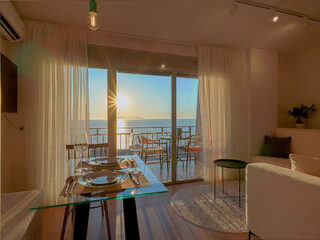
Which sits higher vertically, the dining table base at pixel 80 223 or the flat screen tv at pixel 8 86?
the flat screen tv at pixel 8 86

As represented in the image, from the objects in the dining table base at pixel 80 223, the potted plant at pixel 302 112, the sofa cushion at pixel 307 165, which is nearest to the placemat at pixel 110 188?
the dining table base at pixel 80 223

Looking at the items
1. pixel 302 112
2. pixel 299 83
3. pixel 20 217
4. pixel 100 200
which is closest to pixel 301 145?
pixel 302 112

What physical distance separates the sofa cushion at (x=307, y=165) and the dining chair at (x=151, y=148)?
95.1 inches

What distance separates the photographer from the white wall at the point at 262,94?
320 cm

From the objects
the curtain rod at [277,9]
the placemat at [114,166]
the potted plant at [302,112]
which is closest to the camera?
the placemat at [114,166]

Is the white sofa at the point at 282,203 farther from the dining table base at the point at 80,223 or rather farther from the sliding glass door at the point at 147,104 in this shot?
the sliding glass door at the point at 147,104

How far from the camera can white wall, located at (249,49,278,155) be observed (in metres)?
3.20

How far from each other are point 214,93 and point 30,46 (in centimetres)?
292

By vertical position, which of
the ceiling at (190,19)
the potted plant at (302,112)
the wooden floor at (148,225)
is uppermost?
the ceiling at (190,19)

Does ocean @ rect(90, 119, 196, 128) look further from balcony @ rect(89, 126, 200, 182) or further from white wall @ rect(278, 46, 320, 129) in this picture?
white wall @ rect(278, 46, 320, 129)

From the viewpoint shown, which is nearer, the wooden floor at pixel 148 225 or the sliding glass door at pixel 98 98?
the wooden floor at pixel 148 225

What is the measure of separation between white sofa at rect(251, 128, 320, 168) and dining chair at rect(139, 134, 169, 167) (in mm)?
1783

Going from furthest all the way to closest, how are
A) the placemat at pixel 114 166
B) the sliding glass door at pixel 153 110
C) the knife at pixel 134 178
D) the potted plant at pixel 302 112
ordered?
the potted plant at pixel 302 112, the sliding glass door at pixel 153 110, the placemat at pixel 114 166, the knife at pixel 134 178

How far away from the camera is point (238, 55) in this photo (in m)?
3.22
